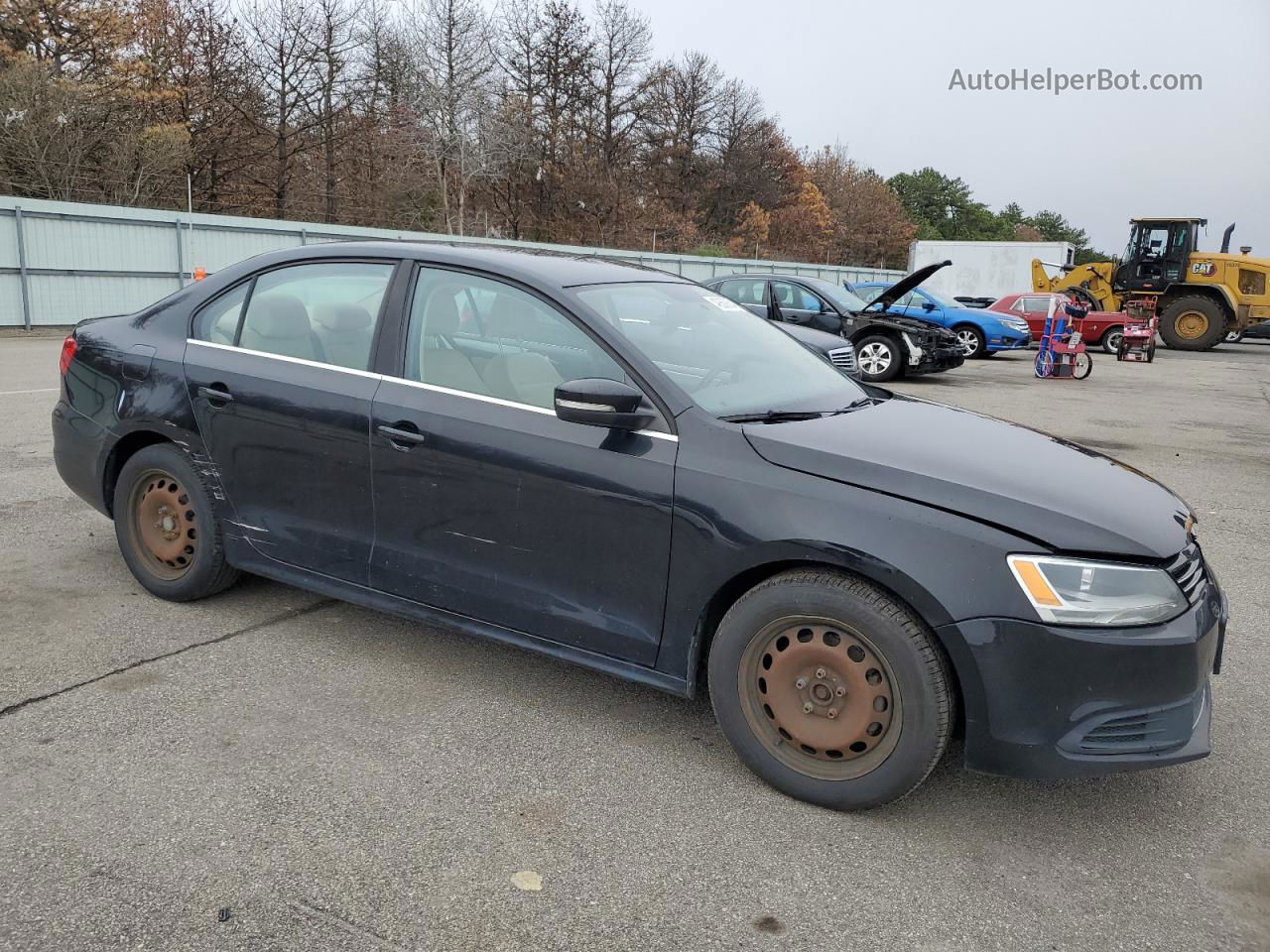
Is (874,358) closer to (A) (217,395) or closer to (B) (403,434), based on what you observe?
(A) (217,395)

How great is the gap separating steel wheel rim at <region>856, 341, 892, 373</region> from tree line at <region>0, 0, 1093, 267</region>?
1925 centimetres

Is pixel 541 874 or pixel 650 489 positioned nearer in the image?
pixel 541 874

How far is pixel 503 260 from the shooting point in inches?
138

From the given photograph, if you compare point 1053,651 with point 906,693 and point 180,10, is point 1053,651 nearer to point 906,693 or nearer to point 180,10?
point 906,693

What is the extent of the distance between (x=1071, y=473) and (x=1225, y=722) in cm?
121

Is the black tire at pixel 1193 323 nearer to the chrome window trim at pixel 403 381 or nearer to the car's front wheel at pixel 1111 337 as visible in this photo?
the car's front wheel at pixel 1111 337

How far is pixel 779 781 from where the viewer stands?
282 centimetres

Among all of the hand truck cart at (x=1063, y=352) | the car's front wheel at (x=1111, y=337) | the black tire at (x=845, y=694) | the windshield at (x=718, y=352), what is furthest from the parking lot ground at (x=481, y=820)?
the car's front wheel at (x=1111, y=337)

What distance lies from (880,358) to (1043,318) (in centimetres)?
945

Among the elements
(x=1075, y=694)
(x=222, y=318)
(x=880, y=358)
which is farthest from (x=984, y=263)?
(x=1075, y=694)

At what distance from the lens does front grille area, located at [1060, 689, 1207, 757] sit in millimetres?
2520

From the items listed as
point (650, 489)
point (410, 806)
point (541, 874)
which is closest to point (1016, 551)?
point (650, 489)

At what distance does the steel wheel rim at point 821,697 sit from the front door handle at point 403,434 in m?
1.35

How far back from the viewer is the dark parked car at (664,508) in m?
2.54
